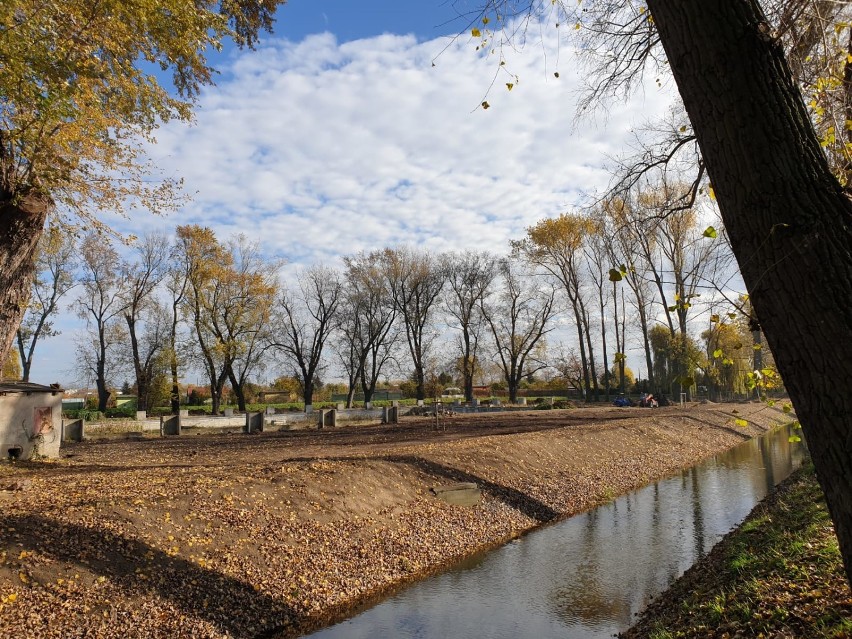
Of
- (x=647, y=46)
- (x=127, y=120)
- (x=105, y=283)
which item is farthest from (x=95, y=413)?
(x=647, y=46)

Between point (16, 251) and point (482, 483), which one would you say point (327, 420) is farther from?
point (16, 251)

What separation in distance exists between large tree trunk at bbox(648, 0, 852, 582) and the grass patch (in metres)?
2.29

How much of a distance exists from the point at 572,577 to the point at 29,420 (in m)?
13.5

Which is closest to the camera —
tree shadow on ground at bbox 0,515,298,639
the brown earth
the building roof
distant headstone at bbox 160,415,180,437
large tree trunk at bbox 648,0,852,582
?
large tree trunk at bbox 648,0,852,582

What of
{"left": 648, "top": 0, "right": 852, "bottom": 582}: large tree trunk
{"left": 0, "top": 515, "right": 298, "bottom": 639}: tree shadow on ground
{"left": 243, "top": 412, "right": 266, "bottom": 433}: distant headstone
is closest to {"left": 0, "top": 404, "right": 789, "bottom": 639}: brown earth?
{"left": 0, "top": 515, "right": 298, "bottom": 639}: tree shadow on ground

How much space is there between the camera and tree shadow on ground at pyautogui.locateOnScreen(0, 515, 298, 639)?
6852 millimetres

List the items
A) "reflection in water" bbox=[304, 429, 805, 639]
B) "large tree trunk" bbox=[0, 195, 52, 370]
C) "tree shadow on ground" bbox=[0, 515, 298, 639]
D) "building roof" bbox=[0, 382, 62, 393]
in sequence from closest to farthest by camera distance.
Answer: "tree shadow on ground" bbox=[0, 515, 298, 639] → "reflection in water" bbox=[304, 429, 805, 639] → "large tree trunk" bbox=[0, 195, 52, 370] → "building roof" bbox=[0, 382, 62, 393]

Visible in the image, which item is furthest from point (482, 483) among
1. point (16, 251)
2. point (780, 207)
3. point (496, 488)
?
point (780, 207)

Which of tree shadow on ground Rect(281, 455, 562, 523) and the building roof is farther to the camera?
the building roof

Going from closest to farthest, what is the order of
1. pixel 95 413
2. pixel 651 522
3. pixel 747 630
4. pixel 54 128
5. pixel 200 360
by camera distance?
pixel 747 630 < pixel 54 128 < pixel 651 522 < pixel 95 413 < pixel 200 360

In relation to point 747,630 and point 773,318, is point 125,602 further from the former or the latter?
point 773,318

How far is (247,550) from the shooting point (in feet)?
27.2

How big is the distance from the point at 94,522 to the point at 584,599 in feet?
22.5

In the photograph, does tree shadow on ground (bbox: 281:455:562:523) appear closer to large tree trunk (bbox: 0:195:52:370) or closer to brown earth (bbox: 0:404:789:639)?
brown earth (bbox: 0:404:789:639)
